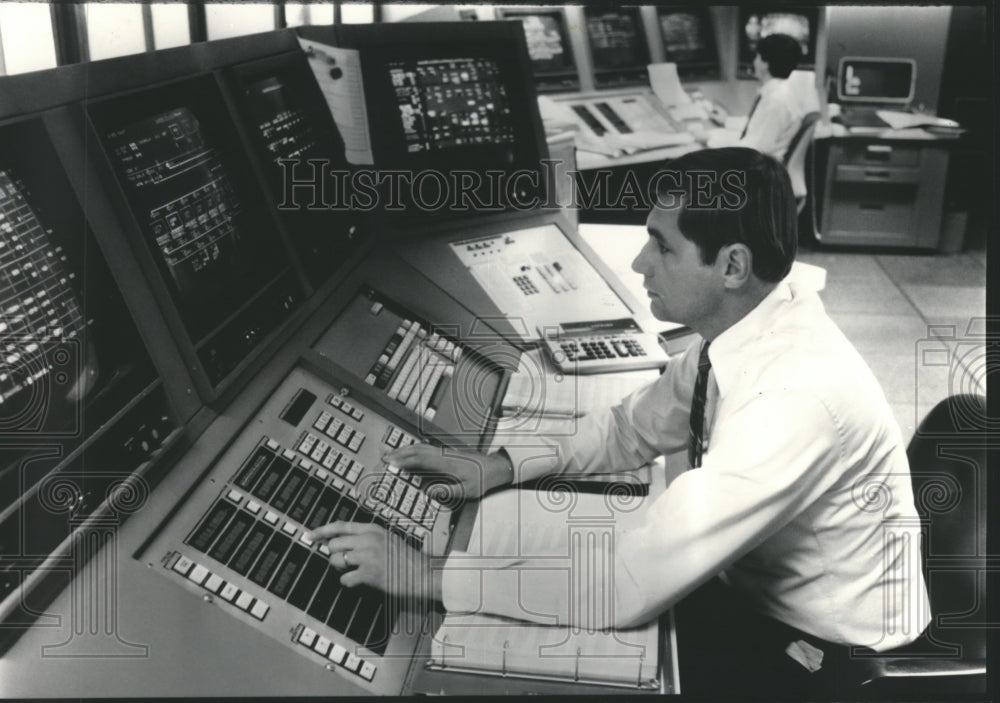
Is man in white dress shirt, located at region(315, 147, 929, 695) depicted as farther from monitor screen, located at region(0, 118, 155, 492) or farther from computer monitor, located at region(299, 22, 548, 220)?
computer monitor, located at region(299, 22, 548, 220)

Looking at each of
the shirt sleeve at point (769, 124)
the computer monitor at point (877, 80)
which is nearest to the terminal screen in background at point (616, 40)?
the computer monitor at point (877, 80)

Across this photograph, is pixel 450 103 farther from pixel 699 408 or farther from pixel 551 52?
pixel 551 52

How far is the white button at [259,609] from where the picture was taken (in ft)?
3.48

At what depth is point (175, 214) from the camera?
129cm

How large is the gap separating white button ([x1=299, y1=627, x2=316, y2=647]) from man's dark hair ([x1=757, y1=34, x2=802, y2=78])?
10.9 ft

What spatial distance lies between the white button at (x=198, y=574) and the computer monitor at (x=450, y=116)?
1.27 meters

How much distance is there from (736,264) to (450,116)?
43.7 inches

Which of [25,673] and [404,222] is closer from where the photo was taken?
[25,673]

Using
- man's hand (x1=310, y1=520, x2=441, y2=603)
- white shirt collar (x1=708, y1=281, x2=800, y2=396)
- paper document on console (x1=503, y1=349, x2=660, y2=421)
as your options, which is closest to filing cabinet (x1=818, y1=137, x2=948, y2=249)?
paper document on console (x1=503, y1=349, x2=660, y2=421)

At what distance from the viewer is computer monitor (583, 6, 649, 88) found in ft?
16.7

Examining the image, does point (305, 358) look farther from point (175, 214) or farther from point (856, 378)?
point (856, 378)

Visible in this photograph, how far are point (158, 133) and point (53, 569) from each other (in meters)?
0.63

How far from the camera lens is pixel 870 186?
18.7 ft

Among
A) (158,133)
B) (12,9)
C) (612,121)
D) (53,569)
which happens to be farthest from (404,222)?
(612,121)
